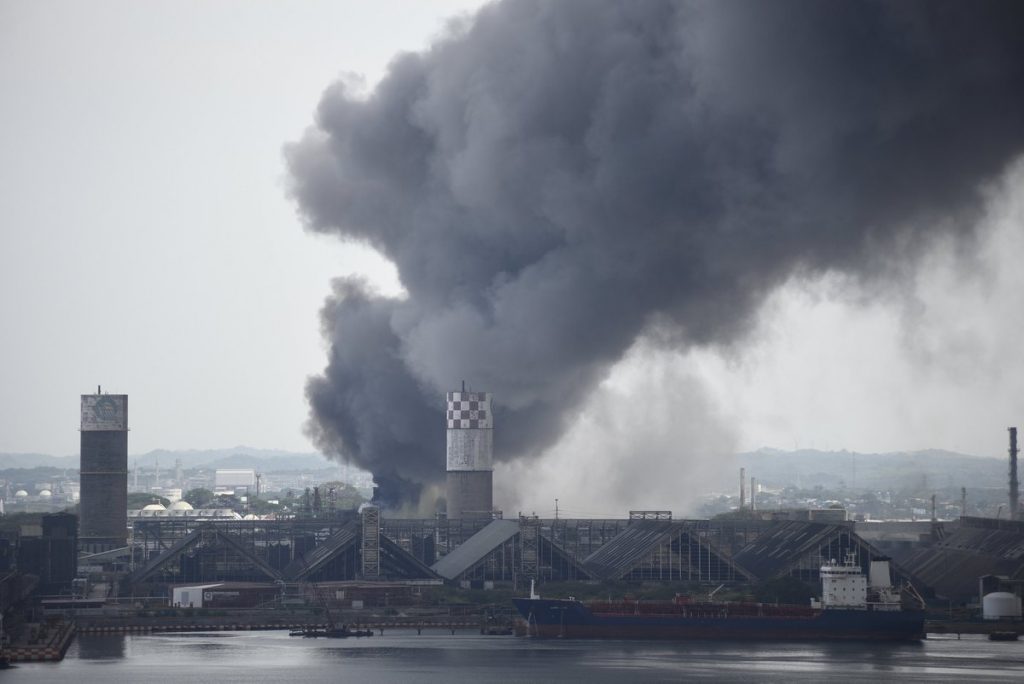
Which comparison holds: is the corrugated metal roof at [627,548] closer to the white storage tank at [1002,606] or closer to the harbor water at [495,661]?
the harbor water at [495,661]

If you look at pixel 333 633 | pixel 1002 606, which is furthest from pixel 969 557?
pixel 333 633

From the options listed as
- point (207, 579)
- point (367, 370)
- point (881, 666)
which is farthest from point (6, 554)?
point (881, 666)

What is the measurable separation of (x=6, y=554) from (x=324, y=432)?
84.5ft

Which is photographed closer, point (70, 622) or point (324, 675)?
point (324, 675)

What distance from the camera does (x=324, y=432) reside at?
350 feet

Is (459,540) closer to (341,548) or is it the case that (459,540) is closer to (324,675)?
(341,548)

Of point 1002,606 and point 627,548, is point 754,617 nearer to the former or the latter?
point 1002,606

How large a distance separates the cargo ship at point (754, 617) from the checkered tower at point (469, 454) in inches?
779

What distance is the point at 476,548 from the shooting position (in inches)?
3305

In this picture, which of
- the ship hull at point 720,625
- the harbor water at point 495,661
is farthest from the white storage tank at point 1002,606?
the ship hull at point 720,625

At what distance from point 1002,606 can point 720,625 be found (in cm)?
1113

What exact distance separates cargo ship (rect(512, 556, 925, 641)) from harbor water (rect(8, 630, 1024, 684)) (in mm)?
1375

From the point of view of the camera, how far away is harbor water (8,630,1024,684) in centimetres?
5609

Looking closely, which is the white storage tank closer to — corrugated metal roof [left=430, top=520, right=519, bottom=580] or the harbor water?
the harbor water
